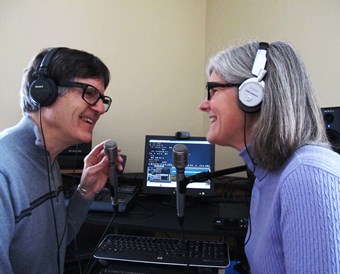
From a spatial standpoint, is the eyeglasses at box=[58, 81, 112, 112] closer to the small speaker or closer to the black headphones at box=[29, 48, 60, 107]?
the black headphones at box=[29, 48, 60, 107]

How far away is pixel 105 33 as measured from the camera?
1898 mm

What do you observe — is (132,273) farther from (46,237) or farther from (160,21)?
(160,21)

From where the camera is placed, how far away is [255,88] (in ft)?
2.39

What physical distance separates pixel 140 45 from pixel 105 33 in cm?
25

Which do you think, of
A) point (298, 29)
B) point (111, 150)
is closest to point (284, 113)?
point (111, 150)

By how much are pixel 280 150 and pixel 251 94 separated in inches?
6.4

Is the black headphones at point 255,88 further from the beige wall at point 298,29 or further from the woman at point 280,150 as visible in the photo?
the beige wall at point 298,29

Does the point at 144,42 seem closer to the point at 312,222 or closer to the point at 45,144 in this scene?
the point at 45,144

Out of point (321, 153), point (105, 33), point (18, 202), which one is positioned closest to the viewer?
point (321, 153)

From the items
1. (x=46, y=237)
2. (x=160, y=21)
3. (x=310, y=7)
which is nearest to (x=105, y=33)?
(x=160, y=21)

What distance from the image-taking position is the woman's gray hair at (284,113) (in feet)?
2.32

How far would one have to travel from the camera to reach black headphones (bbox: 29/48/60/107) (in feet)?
2.87

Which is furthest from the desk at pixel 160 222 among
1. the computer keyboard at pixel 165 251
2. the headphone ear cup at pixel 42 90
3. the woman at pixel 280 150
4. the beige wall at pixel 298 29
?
the headphone ear cup at pixel 42 90

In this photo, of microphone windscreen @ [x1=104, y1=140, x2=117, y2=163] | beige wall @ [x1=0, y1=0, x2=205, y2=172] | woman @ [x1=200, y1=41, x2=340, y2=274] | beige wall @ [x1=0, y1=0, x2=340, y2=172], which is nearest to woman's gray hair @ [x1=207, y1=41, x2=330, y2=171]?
woman @ [x1=200, y1=41, x2=340, y2=274]
